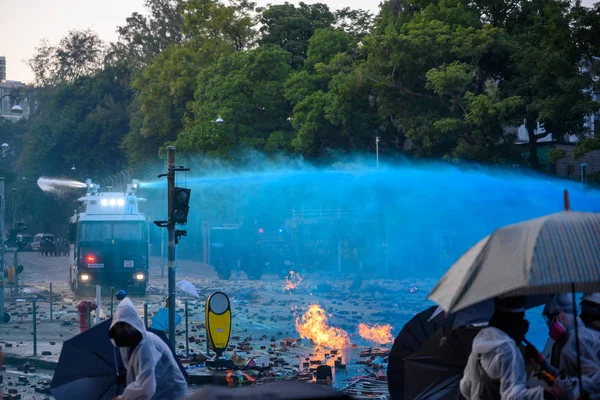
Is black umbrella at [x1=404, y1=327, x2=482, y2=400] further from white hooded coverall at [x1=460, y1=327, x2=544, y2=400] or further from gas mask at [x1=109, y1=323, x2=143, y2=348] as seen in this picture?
gas mask at [x1=109, y1=323, x2=143, y2=348]

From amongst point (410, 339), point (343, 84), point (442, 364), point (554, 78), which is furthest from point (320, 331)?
point (343, 84)

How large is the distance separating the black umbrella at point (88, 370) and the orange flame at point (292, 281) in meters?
26.5

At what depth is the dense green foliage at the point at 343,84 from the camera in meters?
32.8

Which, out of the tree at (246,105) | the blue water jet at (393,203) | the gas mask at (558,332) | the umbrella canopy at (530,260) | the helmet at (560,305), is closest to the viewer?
the umbrella canopy at (530,260)

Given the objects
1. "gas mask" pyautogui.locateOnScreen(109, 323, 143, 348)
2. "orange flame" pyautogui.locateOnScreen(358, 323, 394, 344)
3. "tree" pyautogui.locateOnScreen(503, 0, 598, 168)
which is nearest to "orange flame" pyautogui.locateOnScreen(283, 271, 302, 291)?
"tree" pyautogui.locateOnScreen(503, 0, 598, 168)

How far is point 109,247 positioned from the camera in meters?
27.1

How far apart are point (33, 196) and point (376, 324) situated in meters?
58.1

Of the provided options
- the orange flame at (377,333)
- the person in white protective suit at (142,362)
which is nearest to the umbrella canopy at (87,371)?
the person in white protective suit at (142,362)

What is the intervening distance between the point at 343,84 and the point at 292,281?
9.33 meters

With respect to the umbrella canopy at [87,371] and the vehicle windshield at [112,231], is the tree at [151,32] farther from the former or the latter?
the umbrella canopy at [87,371]

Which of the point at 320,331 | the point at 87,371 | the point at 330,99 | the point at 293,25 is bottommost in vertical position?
the point at 320,331

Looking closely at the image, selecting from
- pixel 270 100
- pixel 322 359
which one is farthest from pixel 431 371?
pixel 270 100

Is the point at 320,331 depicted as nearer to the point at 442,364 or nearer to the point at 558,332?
the point at 442,364

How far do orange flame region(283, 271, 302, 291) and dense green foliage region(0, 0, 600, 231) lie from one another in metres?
6.07
